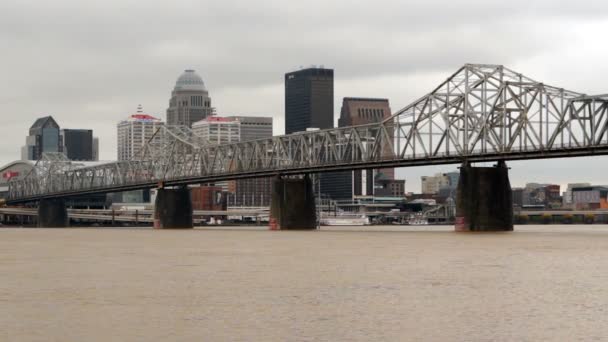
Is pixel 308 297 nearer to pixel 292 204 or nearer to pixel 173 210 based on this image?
pixel 292 204

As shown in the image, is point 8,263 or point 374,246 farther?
point 374,246

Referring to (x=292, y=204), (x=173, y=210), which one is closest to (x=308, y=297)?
(x=292, y=204)

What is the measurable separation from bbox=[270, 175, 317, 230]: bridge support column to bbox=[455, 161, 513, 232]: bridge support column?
35.8 m

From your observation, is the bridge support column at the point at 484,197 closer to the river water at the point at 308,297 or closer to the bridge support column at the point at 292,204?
the bridge support column at the point at 292,204

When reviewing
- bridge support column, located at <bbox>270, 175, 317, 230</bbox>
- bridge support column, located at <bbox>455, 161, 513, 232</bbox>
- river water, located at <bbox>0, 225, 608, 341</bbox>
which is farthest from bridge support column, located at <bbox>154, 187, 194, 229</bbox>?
river water, located at <bbox>0, 225, 608, 341</bbox>

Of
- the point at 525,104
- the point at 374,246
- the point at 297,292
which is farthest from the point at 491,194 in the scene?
the point at 297,292

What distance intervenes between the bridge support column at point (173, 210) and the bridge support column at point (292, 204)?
30.9 meters

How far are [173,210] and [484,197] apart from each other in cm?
7510

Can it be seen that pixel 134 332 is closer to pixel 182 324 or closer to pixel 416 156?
pixel 182 324

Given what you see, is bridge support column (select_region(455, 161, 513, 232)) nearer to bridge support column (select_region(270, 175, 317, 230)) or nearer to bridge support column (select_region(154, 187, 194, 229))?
bridge support column (select_region(270, 175, 317, 230))

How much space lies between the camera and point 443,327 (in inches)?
1550

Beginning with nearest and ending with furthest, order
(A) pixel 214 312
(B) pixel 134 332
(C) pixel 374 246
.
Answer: (B) pixel 134 332 < (A) pixel 214 312 < (C) pixel 374 246

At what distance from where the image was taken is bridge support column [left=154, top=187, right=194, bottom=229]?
187250 millimetres

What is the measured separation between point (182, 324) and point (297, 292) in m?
11.0
